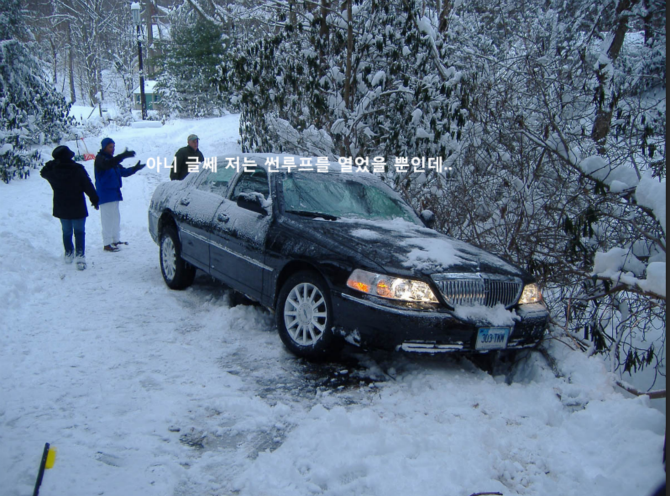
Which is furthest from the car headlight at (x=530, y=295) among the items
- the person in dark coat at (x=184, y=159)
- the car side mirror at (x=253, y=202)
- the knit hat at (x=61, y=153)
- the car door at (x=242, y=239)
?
the person in dark coat at (x=184, y=159)

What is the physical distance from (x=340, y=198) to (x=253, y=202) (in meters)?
0.84

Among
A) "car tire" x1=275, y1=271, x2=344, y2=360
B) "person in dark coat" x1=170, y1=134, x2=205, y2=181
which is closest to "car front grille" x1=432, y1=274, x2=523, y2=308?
"car tire" x1=275, y1=271, x2=344, y2=360

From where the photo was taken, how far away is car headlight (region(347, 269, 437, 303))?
12.2 feet

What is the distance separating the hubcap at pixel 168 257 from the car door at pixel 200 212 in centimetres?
26

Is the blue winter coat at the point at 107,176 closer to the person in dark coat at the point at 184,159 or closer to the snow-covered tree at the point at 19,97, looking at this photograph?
the person in dark coat at the point at 184,159

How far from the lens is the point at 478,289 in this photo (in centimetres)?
384

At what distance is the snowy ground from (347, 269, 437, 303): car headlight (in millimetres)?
604

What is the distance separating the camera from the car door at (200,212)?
567cm

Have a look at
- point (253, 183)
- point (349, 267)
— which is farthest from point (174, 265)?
point (349, 267)

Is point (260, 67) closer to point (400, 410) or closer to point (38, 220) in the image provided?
point (38, 220)

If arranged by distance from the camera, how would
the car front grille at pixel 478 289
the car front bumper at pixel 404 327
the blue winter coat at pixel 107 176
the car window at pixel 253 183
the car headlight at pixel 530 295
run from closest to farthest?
the car front bumper at pixel 404 327
the car front grille at pixel 478 289
the car headlight at pixel 530 295
the car window at pixel 253 183
the blue winter coat at pixel 107 176

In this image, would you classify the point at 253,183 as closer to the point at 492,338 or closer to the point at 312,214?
the point at 312,214

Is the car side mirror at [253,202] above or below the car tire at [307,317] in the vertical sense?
above

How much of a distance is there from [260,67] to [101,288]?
5111 millimetres
